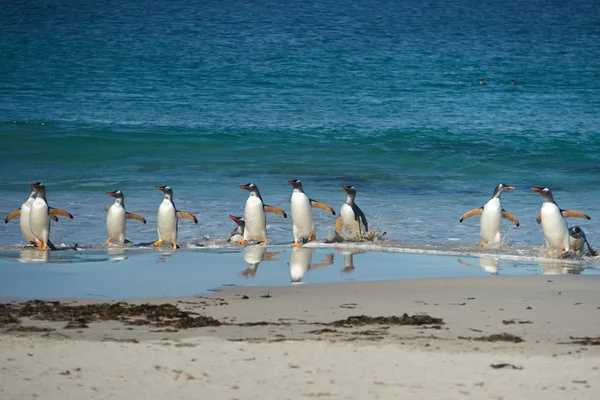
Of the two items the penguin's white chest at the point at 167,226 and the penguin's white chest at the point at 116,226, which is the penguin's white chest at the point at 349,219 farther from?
the penguin's white chest at the point at 116,226

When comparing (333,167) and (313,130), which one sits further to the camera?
(313,130)

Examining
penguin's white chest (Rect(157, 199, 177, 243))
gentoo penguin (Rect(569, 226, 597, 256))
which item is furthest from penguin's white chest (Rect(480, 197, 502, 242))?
penguin's white chest (Rect(157, 199, 177, 243))

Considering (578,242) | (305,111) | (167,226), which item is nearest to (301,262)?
(167,226)

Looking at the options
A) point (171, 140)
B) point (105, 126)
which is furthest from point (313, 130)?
point (105, 126)

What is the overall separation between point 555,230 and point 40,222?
5.28 m

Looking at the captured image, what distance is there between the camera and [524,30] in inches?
1545

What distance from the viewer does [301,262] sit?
8.80 m

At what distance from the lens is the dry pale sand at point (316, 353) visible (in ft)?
14.4

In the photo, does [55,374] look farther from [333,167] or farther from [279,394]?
[333,167]

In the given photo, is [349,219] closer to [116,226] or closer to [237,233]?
[237,233]

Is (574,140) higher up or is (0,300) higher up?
(574,140)

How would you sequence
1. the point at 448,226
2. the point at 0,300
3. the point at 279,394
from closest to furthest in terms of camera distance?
the point at 279,394
the point at 0,300
the point at 448,226

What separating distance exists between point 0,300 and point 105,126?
16.5m

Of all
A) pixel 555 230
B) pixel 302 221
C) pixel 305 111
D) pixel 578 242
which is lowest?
pixel 578 242
